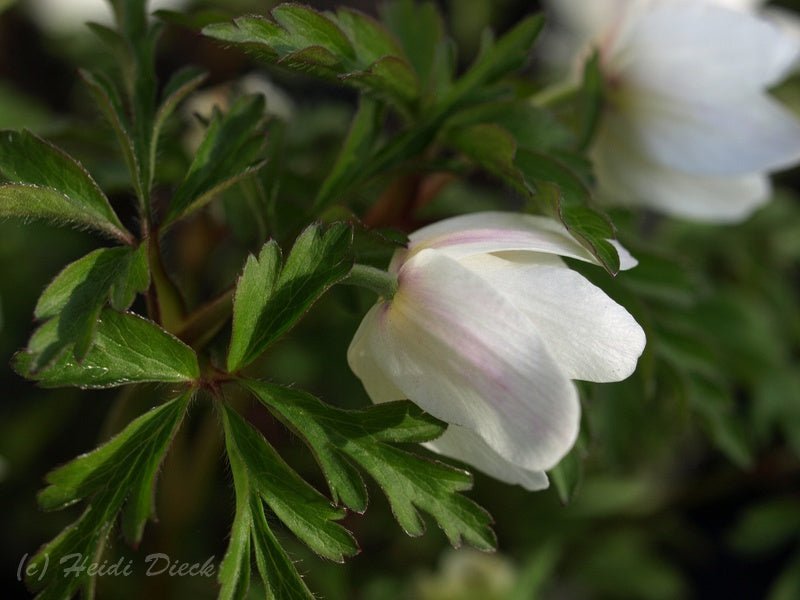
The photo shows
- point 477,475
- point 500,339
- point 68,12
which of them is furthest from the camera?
point 68,12

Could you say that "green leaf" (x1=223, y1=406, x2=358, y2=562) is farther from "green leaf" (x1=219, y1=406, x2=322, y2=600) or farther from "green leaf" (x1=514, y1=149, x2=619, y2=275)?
"green leaf" (x1=514, y1=149, x2=619, y2=275)

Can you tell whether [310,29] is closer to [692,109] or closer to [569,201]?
[569,201]

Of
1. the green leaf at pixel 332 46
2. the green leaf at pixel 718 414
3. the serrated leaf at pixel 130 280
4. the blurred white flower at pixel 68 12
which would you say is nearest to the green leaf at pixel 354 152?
the green leaf at pixel 332 46

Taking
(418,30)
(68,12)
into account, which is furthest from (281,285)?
(68,12)

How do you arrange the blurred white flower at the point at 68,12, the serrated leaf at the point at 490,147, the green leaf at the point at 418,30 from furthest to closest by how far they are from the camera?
the blurred white flower at the point at 68,12
the green leaf at the point at 418,30
the serrated leaf at the point at 490,147

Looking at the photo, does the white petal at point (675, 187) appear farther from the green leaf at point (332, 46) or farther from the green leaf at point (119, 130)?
the green leaf at point (119, 130)

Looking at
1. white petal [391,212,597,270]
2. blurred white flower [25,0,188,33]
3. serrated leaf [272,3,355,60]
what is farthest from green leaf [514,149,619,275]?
blurred white flower [25,0,188,33]

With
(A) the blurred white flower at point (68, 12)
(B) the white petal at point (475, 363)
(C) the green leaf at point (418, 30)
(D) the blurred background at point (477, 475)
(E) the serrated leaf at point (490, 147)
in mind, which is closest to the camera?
(B) the white petal at point (475, 363)
